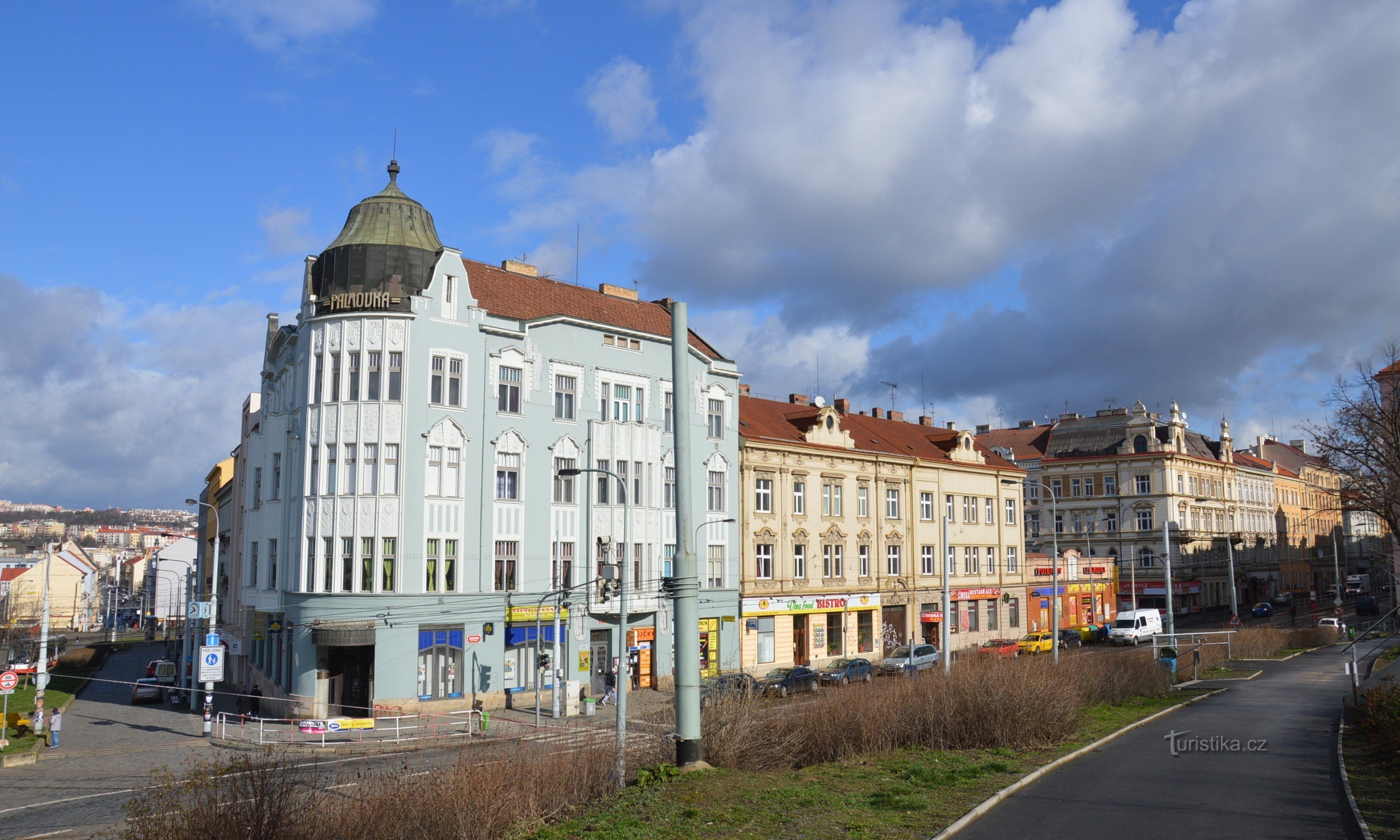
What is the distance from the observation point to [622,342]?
42781 mm

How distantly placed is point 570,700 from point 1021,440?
65440mm

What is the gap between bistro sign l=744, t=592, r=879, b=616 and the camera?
46.1 metres

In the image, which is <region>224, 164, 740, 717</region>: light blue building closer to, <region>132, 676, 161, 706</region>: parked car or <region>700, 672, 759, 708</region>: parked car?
<region>132, 676, 161, 706</region>: parked car

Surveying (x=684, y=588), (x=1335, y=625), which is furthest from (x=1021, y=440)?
(x=684, y=588)

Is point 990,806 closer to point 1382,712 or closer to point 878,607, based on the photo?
point 1382,712

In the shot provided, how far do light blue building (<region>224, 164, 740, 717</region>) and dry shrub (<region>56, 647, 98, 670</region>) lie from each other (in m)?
30.0

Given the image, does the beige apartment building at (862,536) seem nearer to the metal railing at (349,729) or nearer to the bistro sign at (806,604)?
the bistro sign at (806,604)

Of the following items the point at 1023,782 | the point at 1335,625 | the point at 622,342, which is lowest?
the point at 1335,625

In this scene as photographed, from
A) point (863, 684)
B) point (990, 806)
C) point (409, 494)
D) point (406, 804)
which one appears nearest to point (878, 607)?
point (409, 494)

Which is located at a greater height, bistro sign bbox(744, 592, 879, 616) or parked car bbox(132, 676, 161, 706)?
bistro sign bbox(744, 592, 879, 616)

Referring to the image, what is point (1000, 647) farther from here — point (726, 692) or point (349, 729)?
point (726, 692)

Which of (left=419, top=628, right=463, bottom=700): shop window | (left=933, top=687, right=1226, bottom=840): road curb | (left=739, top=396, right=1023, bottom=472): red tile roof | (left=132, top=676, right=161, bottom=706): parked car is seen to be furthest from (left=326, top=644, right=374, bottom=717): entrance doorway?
(left=933, top=687, right=1226, bottom=840): road curb

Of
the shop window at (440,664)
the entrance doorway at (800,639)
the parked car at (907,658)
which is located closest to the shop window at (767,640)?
the entrance doorway at (800,639)

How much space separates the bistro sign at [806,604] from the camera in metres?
46.1
